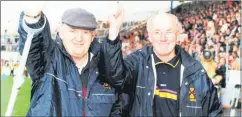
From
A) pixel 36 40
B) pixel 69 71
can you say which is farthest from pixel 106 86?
pixel 36 40

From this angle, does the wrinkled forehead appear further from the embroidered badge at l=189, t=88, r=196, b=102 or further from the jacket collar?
the embroidered badge at l=189, t=88, r=196, b=102

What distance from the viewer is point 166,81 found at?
255 cm

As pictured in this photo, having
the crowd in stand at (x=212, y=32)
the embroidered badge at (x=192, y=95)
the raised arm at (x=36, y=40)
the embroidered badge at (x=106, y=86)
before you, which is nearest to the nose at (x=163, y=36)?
the embroidered badge at (x=192, y=95)

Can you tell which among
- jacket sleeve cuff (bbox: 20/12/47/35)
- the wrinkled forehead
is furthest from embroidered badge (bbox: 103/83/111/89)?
the wrinkled forehead

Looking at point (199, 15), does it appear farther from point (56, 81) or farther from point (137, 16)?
point (56, 81)

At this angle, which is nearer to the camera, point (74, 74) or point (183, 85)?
point (74, 74)

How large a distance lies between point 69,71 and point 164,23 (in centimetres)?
73

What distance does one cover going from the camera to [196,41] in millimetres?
11445

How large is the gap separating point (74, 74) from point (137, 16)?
1017 cm

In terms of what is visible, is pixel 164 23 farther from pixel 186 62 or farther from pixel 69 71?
pixel 69 71

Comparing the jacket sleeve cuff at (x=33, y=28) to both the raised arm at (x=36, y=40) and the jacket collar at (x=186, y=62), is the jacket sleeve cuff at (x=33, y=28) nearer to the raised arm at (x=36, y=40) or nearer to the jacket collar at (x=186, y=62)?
the raised arm at (x=36, y=40)

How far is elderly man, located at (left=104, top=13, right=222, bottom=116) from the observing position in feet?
8.20

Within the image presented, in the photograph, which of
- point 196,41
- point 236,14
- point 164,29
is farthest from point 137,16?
point 164,29

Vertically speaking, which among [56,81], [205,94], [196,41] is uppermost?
[56,81]
